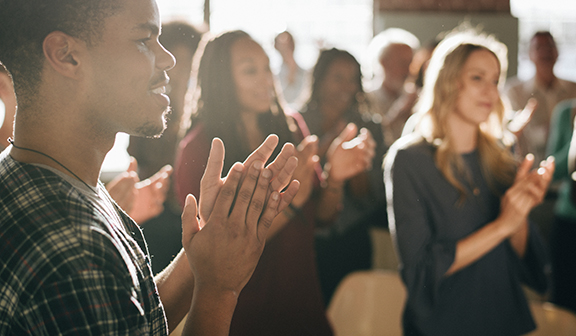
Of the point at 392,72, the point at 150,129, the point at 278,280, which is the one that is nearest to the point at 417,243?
the point at 278,280

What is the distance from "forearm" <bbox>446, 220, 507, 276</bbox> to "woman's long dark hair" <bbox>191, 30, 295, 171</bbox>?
1.47ft

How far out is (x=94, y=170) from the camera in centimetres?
46

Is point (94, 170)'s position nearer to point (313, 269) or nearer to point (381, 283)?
point (313, 269)

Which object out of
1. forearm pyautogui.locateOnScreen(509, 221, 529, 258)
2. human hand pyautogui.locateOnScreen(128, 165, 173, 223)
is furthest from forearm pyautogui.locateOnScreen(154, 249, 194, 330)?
forearm pyautogui.locateOnScreen(509, 221, 529, 258)

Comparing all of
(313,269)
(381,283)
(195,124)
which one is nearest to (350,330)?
(381,283)

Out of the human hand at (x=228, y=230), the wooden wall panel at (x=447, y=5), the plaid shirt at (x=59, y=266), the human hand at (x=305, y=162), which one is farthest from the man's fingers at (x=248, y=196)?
the wooden wall panel at (x=447, y=5)

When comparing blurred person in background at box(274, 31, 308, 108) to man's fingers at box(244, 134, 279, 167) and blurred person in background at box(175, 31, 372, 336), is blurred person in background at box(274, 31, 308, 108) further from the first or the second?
man's fingers at box(244, 134, 279, 167)

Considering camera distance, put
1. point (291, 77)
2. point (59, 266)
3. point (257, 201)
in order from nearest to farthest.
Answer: point (59, 266) → point (257, 201) → point (291, 77)

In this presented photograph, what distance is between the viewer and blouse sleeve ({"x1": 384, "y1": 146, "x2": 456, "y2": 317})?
3.28 feet

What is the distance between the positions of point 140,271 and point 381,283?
1.12m

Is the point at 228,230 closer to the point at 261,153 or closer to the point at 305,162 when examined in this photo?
the point at 261,153

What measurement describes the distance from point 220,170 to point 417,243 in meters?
0.66

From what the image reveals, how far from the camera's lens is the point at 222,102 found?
765 mm

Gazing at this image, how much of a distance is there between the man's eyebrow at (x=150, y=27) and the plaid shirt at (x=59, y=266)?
0.15 metres
